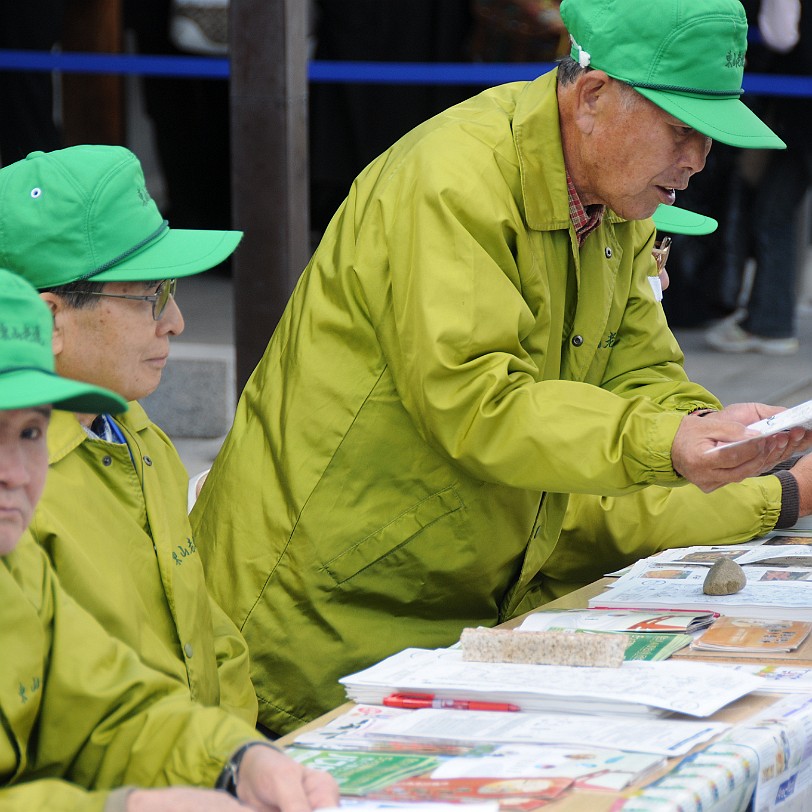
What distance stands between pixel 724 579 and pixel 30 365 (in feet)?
4.82

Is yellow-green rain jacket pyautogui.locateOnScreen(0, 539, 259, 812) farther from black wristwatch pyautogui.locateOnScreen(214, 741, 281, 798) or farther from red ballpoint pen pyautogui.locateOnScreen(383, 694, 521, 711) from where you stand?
red ballpoint pen pyautogui.locateOnScreen(383, 694, 521, 711)

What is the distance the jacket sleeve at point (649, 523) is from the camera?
10.3 ft

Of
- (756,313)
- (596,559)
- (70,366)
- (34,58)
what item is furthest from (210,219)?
(70,366)

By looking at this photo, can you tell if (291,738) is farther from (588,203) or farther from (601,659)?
(588,203)

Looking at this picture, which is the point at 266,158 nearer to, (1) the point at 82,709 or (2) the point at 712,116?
(2) the point at 712,116

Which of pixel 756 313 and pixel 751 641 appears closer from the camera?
pixel 751 641

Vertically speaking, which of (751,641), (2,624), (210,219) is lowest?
(210,219)

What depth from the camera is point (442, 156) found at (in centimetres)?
264

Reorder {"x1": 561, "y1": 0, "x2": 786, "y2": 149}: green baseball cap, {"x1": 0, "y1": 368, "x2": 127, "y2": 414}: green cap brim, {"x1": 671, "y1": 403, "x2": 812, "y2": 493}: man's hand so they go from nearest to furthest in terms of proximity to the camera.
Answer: {"x1": 0, "y1": 368, "x2": 127, "y2": 414}: green cap brim → {"x1": 671, "y1": 403, "x2": 812, "y2": 493}: man's hand → {"x1": 561, "y1": 0, "x2": 786, "y2": 149}: green baseball cap

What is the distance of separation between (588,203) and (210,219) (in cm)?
654

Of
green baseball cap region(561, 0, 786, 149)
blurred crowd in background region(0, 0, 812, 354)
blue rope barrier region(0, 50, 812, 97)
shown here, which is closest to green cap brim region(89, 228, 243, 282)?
green baseball cap region(561, 0, 786, 149)

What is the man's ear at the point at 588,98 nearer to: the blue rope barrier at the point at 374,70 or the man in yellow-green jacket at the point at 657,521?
the man in yellow-green jacket at the point at 657,521

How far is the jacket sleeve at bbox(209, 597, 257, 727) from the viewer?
2518mm

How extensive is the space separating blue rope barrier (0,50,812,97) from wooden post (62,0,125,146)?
3.64 ft
